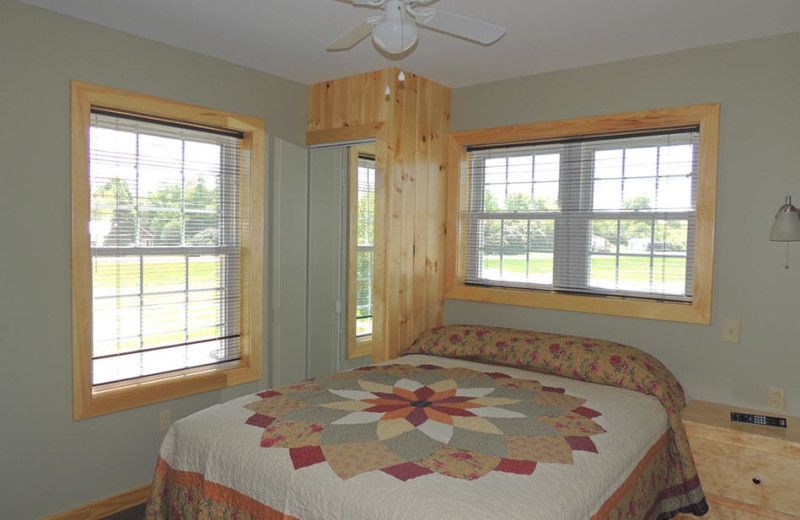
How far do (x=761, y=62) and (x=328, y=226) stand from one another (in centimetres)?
270

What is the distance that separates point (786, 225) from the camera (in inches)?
98.1

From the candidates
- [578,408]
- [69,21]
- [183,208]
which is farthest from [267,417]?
[69,21]

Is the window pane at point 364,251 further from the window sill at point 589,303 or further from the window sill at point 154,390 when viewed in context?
the window sill at point 154,390

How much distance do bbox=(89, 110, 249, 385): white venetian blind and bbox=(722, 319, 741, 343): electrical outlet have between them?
9.32ft

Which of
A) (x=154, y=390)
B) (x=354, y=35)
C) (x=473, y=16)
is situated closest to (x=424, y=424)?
(x=354, y=35)

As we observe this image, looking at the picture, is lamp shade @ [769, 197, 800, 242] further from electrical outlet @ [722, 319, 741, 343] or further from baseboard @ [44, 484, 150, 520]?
baseboard @ [44, 484, 150, 520]

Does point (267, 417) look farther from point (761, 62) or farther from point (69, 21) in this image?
point (761, 62)

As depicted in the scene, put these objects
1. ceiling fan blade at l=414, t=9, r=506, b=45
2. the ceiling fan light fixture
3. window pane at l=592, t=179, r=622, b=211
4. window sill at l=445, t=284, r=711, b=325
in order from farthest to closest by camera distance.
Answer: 1. window pane at l=592, t=179, r=622, b=211
2. window sill at l=445, t=284, r=711, b=325
3. ceiling fan blade at l=414, t=9, r=506, b=45
4. the ceiling fan light fixture

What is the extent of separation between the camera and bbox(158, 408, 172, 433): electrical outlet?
3031 mm

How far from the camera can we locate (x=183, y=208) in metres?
3.15

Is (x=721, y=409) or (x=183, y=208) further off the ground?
(x=183, y=208)

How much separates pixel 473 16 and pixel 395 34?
95 centimetres

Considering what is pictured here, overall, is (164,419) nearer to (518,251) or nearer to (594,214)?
(518,251)

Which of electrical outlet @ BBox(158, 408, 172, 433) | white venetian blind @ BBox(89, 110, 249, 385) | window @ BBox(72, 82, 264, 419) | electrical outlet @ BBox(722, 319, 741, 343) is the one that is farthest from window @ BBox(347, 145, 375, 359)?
electrical outlet @ BBox(722, 319, 741, 343)
